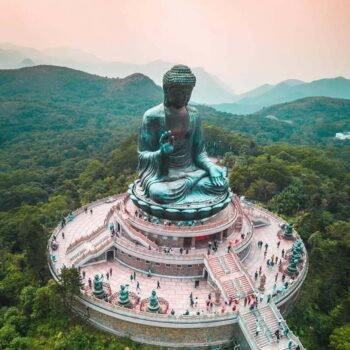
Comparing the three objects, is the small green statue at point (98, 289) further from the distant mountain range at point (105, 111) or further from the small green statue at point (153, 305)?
the distant mountain range at point (105, 111)

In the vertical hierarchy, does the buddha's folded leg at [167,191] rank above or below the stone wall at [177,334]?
above

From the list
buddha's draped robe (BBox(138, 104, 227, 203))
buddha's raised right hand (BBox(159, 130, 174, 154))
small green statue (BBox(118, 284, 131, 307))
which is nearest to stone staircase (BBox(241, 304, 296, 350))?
small green statue (BBox(118, 284, 131, 307))

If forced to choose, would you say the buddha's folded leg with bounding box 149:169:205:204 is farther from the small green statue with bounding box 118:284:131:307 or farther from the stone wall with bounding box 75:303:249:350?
the stone wall with bounding box 75:303:249:350

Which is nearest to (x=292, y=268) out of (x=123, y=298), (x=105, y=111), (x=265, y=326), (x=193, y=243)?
(x=265, y=326)

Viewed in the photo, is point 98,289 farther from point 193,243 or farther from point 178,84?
point 178,84

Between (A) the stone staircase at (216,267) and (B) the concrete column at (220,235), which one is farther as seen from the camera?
(B) the concrete column at (220,235)

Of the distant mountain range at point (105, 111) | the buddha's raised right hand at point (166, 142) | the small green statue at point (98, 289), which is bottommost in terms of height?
the distant mountain range at point (105, 111)

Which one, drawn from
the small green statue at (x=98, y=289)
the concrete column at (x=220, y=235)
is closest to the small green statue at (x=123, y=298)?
the small green statue at (x=98, y=289)
